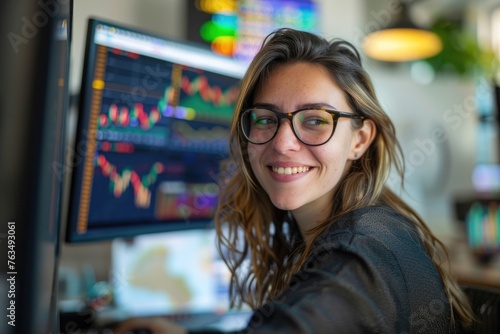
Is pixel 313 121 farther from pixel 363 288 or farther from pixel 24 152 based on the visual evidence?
pixel 24 152

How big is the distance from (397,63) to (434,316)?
4.25 meters

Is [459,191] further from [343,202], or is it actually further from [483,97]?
[343,202]

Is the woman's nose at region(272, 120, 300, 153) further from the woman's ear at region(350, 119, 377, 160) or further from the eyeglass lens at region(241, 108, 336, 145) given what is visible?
the woman's ear at region(350, 119, 377, 160)

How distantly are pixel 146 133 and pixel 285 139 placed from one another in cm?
52

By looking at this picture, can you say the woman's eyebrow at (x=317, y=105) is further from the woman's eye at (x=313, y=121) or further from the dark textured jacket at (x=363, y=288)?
the dark textured jacket at (x=363, y=288)

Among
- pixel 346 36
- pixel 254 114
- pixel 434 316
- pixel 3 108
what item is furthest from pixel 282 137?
pixel 346 36

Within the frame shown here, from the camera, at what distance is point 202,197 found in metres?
1.58

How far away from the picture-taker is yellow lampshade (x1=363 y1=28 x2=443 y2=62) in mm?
3541

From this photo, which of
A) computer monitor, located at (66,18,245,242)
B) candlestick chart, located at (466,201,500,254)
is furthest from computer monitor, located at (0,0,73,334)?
candlestick chart, located at (466,201,500,254)

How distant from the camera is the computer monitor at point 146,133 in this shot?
1.26 m

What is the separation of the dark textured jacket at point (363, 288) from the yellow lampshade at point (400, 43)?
2844 mm

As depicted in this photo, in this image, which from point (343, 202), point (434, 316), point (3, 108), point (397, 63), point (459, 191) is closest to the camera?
point (3, 108)

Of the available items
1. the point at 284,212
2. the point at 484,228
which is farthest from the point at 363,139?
the point at 484,228

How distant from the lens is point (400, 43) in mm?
3695
